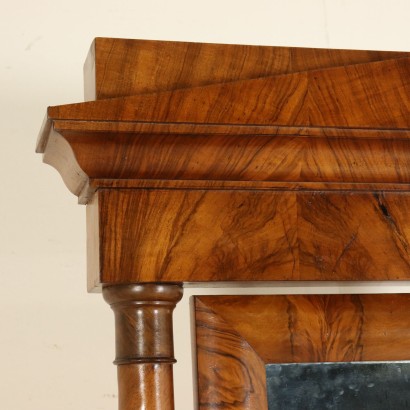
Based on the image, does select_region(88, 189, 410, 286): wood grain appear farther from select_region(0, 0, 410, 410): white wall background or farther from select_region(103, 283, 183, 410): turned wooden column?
select_region(0, 0, 410, 410): white wall background

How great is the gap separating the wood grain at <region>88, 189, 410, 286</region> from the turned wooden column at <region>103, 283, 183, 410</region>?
0.02 metres

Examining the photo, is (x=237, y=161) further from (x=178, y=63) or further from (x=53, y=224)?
(x=53, y=224)

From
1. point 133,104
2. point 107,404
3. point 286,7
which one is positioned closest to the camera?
point 133,104

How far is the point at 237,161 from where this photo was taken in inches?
32.6

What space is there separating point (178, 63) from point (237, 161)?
99mm

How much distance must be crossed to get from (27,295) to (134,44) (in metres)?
0.51

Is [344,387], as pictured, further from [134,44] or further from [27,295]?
[27,295]

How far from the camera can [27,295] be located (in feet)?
4.10

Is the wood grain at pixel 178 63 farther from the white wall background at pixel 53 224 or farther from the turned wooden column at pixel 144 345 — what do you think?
the white wall background at pixel 53 224

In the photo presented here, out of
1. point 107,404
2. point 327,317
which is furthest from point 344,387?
point 107,404


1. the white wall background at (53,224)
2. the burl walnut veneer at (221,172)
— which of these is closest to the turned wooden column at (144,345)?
the burl walnut veneer at (221,172)

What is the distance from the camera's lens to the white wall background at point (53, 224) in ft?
4.06

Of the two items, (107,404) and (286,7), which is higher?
(286,7)

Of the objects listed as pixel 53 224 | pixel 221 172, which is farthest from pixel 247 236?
pixel 53 224
